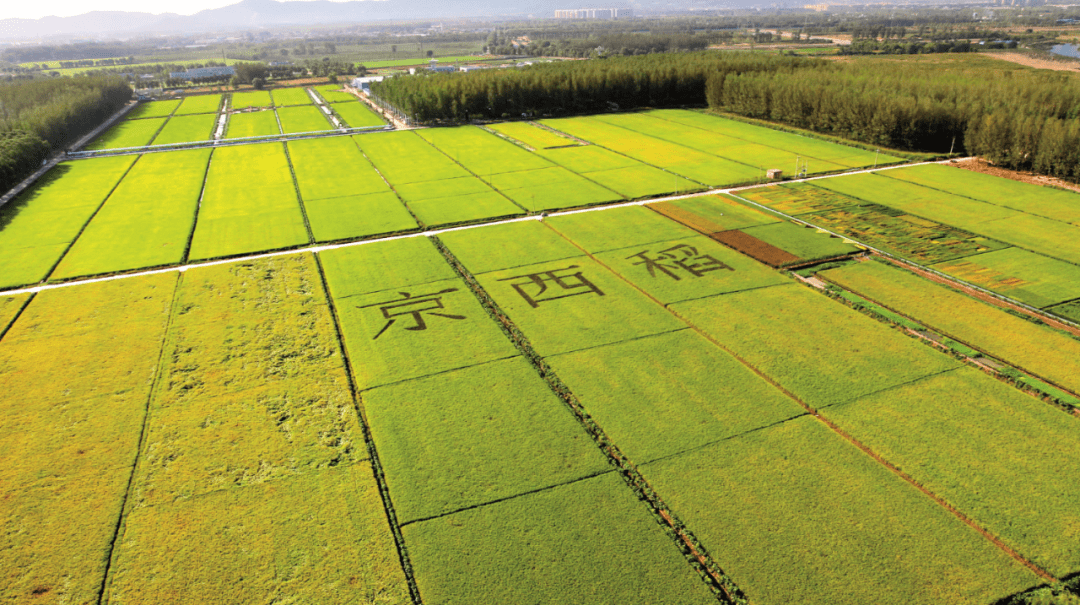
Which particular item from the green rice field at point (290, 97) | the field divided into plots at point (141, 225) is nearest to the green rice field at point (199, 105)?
the green rice field at point (290, 97)

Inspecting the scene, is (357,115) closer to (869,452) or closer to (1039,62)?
(869,452)

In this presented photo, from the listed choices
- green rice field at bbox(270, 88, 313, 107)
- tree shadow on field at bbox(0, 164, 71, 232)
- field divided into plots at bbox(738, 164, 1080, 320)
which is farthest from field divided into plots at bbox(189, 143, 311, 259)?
green rice field at bbox(270, 88, 313, 107)

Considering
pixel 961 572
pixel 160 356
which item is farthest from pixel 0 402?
pixel 961 572

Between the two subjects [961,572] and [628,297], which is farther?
[628,297]

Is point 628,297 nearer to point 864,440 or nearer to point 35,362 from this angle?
point 864,440

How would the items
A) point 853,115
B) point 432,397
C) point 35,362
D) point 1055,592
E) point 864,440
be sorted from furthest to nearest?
1. point 853,115
2. point 35,362
3. point 432,397
4. point 864,440
5. point 1055,592

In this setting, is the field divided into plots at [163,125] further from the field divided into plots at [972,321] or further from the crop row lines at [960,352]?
the crop row lines at [960,352]
